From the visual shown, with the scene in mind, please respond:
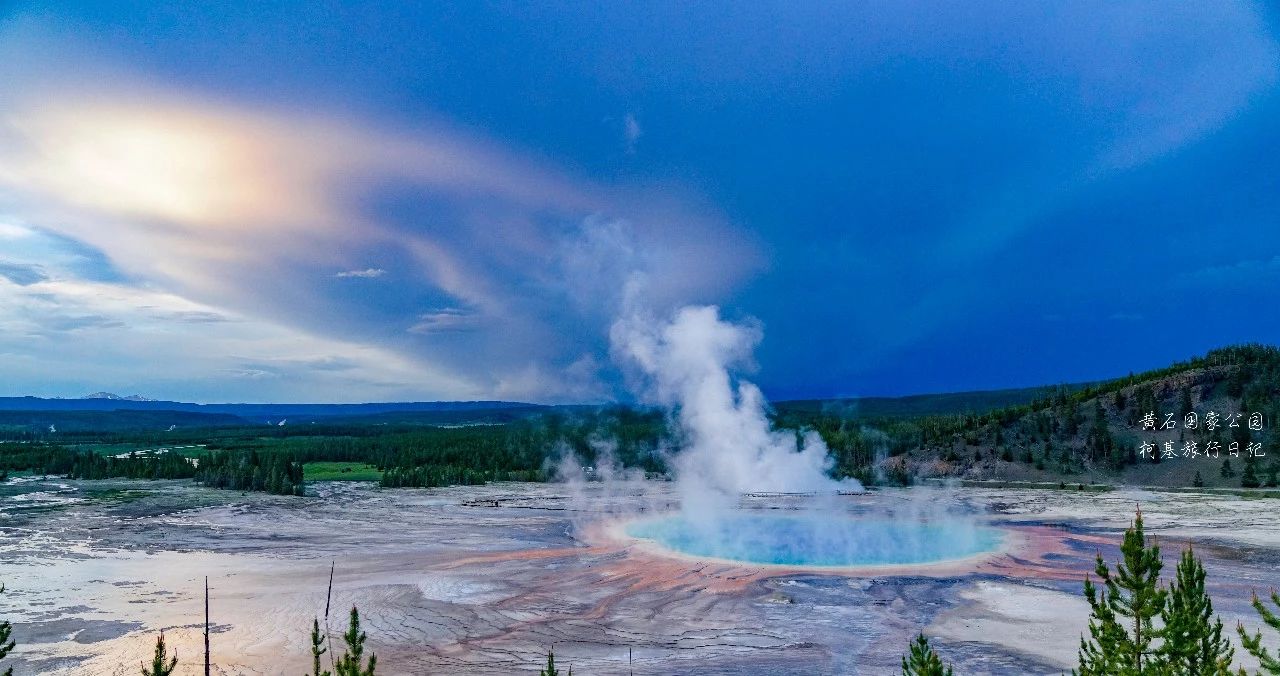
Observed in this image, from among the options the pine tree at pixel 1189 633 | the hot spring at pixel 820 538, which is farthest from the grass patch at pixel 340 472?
the pine tree at pixel 1189 633

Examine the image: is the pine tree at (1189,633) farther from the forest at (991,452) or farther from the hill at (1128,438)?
the hill at (1128,438)

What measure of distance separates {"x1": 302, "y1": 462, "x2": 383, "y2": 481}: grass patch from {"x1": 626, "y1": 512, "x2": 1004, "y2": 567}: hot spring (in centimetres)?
4494

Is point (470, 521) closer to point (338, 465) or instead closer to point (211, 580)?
point (211, 580)

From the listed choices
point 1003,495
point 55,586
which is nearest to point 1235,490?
point 1003,495

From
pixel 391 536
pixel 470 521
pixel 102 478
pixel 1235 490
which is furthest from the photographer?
pixel 102 478

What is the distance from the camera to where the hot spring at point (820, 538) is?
35.5 m

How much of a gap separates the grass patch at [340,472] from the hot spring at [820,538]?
44939mm

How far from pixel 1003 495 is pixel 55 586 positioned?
63.1 m

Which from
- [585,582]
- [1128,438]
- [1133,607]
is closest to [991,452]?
[1128,438]

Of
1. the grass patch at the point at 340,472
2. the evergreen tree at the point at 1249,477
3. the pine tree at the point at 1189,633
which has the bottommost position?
the grass patch at the point at 340,472

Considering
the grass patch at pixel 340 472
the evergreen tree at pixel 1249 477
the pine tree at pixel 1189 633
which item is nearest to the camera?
the pine tree at pixel 1189 633

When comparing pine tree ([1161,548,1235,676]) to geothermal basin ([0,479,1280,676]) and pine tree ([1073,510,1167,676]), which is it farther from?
geothermal basin ([0,479,1280,676])

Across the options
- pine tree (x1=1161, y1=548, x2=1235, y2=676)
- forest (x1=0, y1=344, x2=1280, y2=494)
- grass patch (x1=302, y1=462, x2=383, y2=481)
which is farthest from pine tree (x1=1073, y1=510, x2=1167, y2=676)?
grass patch (x1=302, y1=462, x2=383, y2=481)

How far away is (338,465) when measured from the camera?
328 feet
